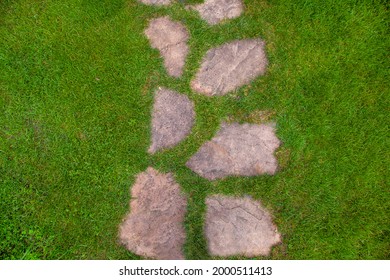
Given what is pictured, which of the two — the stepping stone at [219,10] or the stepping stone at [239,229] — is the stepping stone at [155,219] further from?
the stepping stone at [219,10]

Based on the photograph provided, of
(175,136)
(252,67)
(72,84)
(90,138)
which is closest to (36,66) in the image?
(72,84)

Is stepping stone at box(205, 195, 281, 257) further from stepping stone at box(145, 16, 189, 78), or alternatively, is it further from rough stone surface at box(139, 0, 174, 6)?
rough stone surface at box(139, 0, 174, 6)

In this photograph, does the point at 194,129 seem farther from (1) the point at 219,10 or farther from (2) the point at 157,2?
(2) the point at 157,2

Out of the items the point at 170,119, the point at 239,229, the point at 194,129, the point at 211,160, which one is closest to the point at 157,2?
→ the point at 170,119

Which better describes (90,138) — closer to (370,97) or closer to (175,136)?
(175,136)

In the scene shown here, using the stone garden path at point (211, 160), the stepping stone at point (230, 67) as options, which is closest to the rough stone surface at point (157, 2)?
the stone garden path at point (211, 160)
